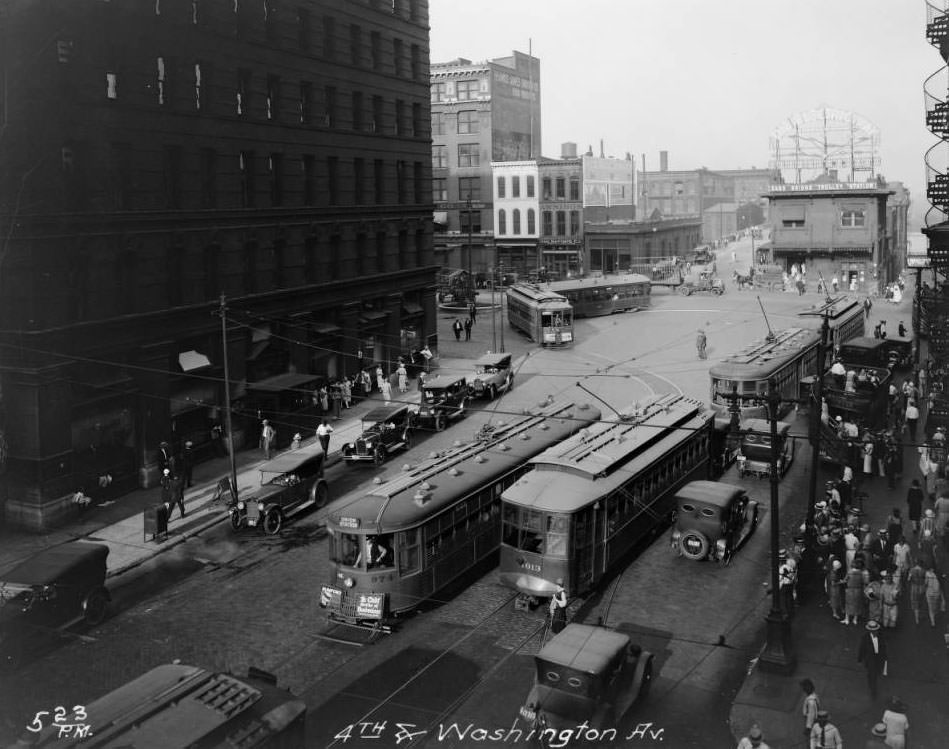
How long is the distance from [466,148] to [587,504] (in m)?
75.1

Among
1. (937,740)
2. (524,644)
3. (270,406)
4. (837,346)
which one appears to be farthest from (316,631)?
(837,346)

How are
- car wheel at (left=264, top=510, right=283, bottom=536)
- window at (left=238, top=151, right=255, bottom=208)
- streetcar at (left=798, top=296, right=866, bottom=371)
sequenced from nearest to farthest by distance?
car wheel at (left=264, top=510, right=283, bottom=536), window at (left=238, top=151, right=255, bottom=208), streetcar at (left=798, top=296, right=866, bottom=371)

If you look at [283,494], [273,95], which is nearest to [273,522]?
[283,494]

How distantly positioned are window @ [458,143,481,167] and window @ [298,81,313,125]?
51.7m

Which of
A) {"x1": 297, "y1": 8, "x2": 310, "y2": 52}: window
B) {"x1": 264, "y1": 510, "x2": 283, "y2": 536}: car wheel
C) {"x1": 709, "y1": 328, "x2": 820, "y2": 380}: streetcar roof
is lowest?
{"x1": 264, "y1": 510, "x2": 283, "y2": 536}: car wheel

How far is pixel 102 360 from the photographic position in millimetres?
30969

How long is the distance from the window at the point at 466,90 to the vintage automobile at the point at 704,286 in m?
27.3

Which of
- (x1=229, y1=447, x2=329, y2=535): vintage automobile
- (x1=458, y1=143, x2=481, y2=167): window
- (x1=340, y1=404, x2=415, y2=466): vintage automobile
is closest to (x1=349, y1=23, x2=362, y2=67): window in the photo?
(x1=340, y1=404, x2=415, y2=466): vintage automobile

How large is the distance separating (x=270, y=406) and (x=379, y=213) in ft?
44.7

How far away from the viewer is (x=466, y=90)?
92.2 meters

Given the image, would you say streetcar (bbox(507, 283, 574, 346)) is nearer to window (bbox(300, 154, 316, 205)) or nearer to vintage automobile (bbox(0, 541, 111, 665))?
window (bbox(300, 154, 316, 205))

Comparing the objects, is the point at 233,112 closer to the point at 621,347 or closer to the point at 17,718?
the point at 17,718

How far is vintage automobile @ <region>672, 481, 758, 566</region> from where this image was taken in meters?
24.4

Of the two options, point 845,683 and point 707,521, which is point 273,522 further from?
point 845,683
